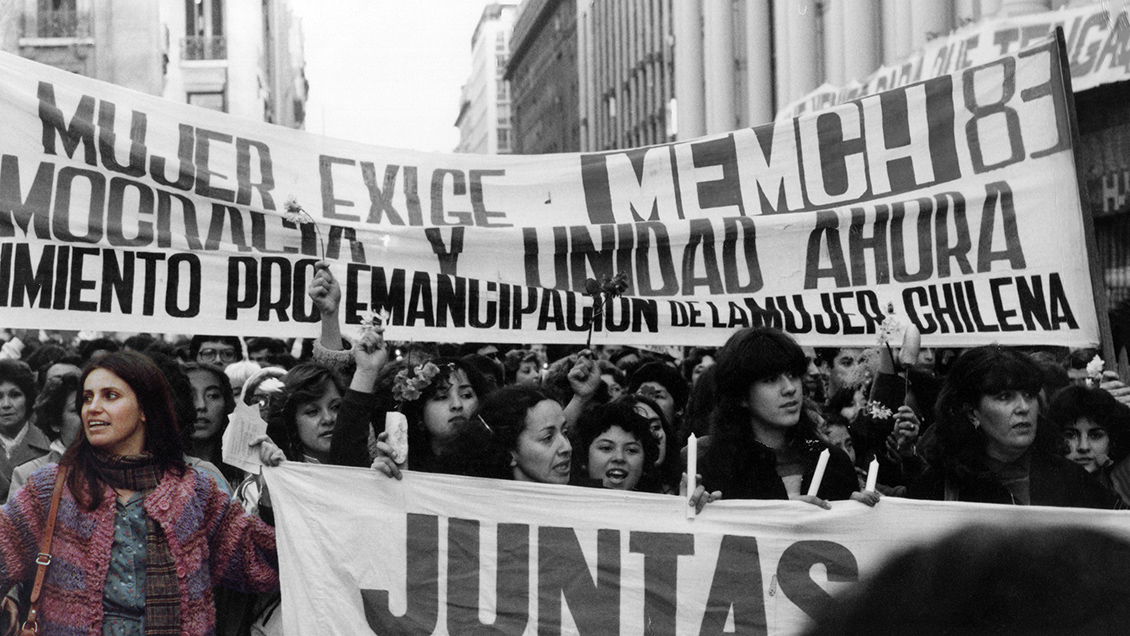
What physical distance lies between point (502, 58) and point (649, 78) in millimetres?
76078

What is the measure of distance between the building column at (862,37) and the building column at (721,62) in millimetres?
7769

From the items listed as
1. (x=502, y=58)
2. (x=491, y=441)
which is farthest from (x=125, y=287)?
(x=502, y=58)

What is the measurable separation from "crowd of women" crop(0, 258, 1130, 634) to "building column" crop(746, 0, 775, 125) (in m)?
19.0

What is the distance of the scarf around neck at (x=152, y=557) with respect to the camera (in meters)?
3.31

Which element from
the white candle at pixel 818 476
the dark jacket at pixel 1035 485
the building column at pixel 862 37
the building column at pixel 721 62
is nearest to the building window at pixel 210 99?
the building column at pixel 721 62

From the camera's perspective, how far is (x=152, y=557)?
3344mm

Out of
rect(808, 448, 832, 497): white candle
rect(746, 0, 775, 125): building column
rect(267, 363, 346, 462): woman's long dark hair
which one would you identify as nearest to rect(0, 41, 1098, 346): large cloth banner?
rect(267, 363, 346, 462): woman's long dark hair

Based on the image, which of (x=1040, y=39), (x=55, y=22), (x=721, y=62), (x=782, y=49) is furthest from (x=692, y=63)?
(x=1040, y=39)

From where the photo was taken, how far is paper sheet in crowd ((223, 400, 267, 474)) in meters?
3.72

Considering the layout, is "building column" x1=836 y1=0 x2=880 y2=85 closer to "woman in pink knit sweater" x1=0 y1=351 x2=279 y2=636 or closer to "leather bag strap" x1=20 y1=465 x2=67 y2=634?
"woman in pink knit sweater" x1=0 y1=351 x2=279 y2=636

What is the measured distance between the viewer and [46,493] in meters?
3.36

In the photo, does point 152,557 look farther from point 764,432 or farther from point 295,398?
point 764,432

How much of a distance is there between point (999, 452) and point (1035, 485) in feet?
0.54

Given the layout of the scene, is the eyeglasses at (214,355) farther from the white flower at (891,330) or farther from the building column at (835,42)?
the building column at (835,42)
